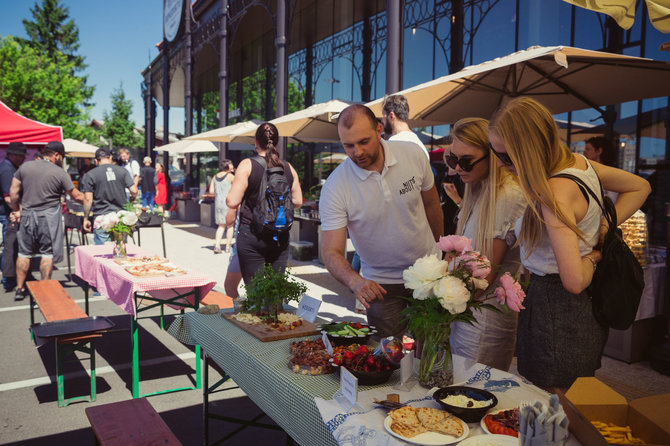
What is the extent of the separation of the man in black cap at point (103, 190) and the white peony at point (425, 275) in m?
6.94

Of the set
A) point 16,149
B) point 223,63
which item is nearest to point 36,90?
point 223,63

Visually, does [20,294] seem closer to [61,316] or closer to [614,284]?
[61,316]

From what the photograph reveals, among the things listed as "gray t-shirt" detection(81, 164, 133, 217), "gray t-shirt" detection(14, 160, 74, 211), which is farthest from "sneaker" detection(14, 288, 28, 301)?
"gray t-shirt" detection(81, 164, 133, 217)

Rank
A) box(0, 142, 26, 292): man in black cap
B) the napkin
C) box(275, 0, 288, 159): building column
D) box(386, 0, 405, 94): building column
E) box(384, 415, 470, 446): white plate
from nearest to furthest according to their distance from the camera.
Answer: the napkin
box(384, 415, 470, 446): white plate
box(386, 0, 405, 94): building column
box(0, 142, 26, 292): man in black cap
box(275, 0, 288, 159): building column

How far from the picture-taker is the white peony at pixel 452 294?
1713 mm

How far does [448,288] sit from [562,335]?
69 centimetres

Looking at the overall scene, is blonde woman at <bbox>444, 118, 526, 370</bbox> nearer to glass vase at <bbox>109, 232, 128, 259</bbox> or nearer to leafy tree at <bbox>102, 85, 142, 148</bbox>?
glass vase at <bbox>109, 232, 128, 259</bbox>

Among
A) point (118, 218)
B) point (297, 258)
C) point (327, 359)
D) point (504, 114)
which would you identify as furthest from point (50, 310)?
point (297, 258)

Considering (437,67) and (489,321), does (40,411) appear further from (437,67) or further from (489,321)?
(437,67)

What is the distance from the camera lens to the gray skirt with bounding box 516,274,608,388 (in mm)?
2082

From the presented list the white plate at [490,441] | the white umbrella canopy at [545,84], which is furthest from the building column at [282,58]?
the white plate at [490,441]

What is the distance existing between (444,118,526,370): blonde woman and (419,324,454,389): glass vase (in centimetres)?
38

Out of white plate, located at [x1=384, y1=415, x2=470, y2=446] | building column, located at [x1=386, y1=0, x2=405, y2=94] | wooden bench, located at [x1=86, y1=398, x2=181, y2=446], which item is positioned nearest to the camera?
white plate, located at [x1=384, y1=415, x2=470, y2=446]

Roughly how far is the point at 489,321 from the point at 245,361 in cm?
116
